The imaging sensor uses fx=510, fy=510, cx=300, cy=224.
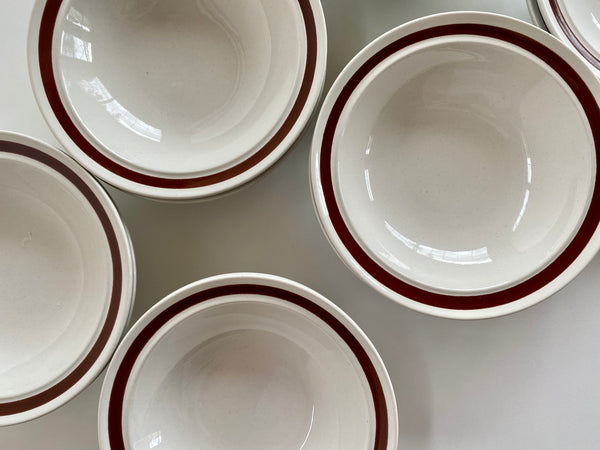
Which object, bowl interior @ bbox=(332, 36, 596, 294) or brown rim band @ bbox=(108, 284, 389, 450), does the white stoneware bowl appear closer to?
bowl interior @ bbox=(332, 36, 596, 294)

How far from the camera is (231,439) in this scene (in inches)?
25.3

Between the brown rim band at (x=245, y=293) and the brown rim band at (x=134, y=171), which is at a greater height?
the brown rim band at (x=134, y=171)

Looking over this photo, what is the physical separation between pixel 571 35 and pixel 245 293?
0.50 metres

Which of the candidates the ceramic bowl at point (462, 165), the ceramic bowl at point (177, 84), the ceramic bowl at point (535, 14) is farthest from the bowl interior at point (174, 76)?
the ceramic bowl at point (535, 14)

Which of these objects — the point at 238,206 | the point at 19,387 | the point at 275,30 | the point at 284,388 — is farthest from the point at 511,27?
the point at 19,387

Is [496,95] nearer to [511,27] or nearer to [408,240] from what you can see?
[511,27]

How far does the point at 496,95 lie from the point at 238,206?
1.16 ft

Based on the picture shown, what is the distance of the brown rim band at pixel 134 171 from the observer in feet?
1.83

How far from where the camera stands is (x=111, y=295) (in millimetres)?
579

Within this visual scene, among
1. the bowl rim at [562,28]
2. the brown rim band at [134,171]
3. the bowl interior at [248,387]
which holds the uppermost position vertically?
the bowl rim at [562,28]

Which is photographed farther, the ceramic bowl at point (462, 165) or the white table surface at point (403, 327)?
the white table surface at point (403, 327)

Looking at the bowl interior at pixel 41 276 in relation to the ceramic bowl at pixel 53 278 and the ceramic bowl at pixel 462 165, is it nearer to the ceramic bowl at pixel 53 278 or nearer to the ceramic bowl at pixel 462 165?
the ceramic bowl at pixel 53 278

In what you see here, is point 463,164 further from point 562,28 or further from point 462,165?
point 562,28

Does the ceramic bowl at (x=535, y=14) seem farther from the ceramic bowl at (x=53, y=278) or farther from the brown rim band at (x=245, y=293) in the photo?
the ceramic bowl at (x=53, y=278)
